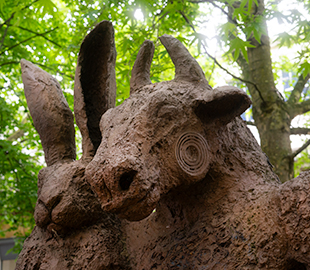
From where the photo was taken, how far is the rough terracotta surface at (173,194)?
52.2 inches

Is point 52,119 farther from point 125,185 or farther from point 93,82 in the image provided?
point 125,185

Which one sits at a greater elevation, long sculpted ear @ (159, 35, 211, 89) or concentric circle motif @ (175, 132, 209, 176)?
→ long sculpted ear @ (159, 35, 211, 89)

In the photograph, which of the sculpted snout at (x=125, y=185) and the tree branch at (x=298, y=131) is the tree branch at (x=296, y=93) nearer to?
the tree branch at (x=298, y=131)

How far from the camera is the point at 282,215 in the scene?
1.35 meters

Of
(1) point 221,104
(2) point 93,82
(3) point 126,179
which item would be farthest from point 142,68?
(3) point 126,179

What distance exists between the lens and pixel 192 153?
1.48m

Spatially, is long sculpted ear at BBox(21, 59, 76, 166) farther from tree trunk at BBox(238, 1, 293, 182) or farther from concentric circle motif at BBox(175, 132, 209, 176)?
tree trunk at BBox(238, 1, 293, 182)

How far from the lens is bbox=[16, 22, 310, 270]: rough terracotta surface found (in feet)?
4.35

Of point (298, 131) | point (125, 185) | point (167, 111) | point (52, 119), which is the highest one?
point (52, 119)

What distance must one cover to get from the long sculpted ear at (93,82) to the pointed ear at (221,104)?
2.47 feet

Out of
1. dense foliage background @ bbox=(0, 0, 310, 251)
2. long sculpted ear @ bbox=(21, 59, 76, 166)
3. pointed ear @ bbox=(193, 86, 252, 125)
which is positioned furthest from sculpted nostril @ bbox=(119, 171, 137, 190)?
dense foliage background @ bbox=(0, 0, 310, 251)

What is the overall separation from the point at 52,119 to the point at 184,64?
90 cm

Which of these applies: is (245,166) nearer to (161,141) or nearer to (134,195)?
(161,141)

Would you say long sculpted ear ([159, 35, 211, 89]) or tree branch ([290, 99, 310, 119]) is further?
tree branch ([290, 99, 310, 119])
